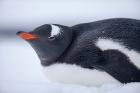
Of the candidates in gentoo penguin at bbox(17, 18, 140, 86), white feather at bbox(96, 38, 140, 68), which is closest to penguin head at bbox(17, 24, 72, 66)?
gentoo penguin at bbox(17, 18, 140, 86)

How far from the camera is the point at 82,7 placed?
1.93 meters

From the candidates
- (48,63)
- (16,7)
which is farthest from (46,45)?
(16,7)

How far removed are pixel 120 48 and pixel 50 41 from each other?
22cm

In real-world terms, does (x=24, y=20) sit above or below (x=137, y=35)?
below

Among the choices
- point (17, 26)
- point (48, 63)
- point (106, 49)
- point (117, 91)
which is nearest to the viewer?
point (117, 91)

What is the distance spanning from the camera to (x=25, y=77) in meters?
1.42

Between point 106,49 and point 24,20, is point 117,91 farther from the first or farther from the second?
point 24,20

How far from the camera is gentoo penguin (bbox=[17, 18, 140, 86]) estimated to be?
1.25 metres

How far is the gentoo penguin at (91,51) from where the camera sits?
125cm

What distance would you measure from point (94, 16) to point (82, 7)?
0.14m

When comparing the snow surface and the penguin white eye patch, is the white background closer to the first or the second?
the snow surface

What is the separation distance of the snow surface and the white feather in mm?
78

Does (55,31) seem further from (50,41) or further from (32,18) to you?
(32,18)

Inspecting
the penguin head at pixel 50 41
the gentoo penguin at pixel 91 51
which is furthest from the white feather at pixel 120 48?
the penguin head at pixel 50 41
